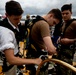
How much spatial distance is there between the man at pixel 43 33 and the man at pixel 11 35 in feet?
2.66

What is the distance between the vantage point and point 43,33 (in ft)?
12.4

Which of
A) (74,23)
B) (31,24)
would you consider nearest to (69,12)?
(74,23)

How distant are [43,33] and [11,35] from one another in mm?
1110

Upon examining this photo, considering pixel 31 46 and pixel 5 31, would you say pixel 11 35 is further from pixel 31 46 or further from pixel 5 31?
pixel 31 46

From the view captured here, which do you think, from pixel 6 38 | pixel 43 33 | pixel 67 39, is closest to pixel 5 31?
pixel 6 38

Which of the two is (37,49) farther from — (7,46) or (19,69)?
(7,46)

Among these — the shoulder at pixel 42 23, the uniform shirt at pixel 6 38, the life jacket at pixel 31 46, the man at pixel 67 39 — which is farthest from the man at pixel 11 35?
the man at pixel 67 39

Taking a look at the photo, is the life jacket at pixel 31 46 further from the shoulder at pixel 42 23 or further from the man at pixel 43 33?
the shoulder at pixel 42 23

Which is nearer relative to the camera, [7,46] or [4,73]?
[7,46]

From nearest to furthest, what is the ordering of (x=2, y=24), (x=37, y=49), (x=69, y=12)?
(x=2, y=24)
(x=37, y=49)
(x=69, y=12)

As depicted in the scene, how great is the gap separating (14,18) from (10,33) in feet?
0.69

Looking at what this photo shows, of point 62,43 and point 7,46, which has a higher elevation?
point 7,46

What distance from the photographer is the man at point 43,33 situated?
3752mm

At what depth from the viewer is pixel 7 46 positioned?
266 centimetres
